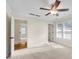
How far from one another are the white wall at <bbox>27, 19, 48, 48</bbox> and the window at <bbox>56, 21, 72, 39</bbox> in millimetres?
1601

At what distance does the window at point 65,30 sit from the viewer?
7.21 metres

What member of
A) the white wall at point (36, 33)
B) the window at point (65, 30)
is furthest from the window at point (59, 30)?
the white wall at point (36, 33)

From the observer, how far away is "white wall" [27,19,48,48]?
7.10m

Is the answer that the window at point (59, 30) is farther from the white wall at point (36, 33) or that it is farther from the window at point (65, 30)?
the white wall at point (36, 33)

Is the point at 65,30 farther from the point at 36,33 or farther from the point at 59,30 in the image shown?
the point at 36,33

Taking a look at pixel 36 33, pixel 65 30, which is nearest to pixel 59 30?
pixel 65 30

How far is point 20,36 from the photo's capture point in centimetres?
719

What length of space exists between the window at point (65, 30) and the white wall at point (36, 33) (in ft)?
5.25

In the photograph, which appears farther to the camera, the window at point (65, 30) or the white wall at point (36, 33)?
the window at point (65, 30)

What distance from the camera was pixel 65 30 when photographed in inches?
310

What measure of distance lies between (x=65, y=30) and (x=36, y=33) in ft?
8.67

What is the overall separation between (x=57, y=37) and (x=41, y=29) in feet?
7.55
